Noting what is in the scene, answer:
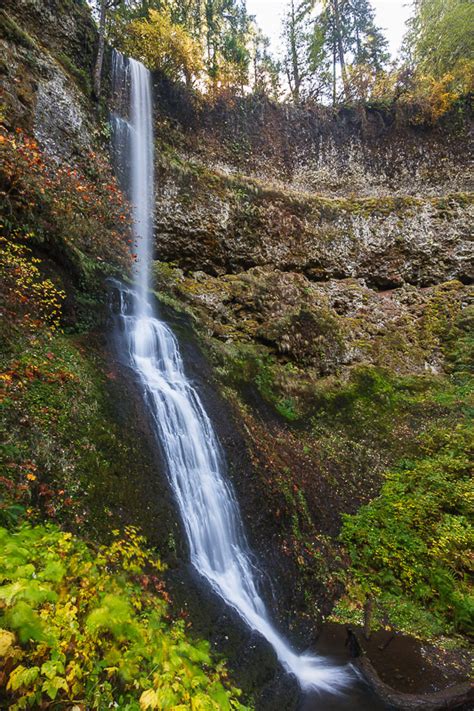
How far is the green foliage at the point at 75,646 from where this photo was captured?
150cm

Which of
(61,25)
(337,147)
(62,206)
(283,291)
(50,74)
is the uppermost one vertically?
(61,25)

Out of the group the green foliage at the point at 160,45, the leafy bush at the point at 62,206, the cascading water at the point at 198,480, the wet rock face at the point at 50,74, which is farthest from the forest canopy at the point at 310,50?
the cascading water at the point at 198,480

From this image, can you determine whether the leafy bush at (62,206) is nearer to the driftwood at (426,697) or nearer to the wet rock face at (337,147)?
the driftwood at (426,697)

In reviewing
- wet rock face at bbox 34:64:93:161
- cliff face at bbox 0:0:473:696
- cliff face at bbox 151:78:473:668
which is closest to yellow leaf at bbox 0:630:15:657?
cliff face at bbox 0:0:473:696

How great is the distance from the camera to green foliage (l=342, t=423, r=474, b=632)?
5388 mm

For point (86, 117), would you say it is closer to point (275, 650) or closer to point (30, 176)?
point (30, 176)

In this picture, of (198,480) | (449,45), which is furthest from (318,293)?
(449,45)

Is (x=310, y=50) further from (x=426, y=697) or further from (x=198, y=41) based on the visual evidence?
(x=426, y=697)

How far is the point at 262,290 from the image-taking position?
11.9 meters

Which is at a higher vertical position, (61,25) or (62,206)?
(61,25)

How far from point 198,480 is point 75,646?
3.52 meters

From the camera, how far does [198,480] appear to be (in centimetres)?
529

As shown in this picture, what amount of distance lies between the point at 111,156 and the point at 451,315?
43.6ft

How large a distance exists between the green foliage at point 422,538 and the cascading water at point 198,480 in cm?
166
